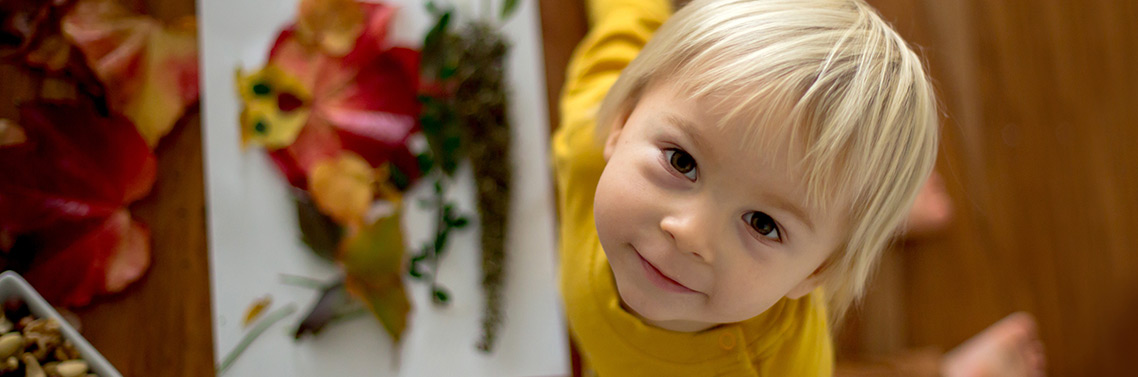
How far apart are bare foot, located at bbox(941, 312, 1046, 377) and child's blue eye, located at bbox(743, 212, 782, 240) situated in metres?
0.55

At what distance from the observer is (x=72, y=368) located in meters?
0.58

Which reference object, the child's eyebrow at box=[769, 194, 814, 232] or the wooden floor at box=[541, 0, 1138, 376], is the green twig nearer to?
the child's eyebrow at box=[769, 194, 814, 232]

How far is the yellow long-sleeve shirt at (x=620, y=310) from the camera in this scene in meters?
0.59

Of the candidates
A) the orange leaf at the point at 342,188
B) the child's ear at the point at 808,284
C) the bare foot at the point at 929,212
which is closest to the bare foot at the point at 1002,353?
the bare foot at the point at 929,212

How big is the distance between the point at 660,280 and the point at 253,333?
0.43m

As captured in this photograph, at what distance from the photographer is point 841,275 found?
1.68 ft

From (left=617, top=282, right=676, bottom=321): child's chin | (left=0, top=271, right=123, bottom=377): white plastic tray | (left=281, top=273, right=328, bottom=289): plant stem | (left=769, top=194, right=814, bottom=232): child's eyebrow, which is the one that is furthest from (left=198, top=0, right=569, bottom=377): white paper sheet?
(left=769, top=194, right=814, bottom=232): child's eyebrow

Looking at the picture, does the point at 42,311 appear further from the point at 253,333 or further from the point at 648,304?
the point at 648,304

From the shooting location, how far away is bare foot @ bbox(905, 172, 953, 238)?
0.89 meters

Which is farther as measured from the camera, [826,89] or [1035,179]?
[1035,179]

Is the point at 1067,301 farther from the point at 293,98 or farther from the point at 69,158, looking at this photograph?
the point at 69,158

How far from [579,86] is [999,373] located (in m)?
0.61

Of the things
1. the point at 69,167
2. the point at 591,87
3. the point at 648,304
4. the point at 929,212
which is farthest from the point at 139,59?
the point at 929,212

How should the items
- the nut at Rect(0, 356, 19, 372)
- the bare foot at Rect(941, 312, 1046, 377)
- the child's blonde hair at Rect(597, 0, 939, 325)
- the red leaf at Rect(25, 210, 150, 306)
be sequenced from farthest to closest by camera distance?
the bare foot at Rect(941, 312, 1046, 377), the red leaf at Rect(25, 210, 150, 306), the nut at Rect(0, 356, 19, 372), the child's blonde hair at Rect(597, 0, 939, 325)
